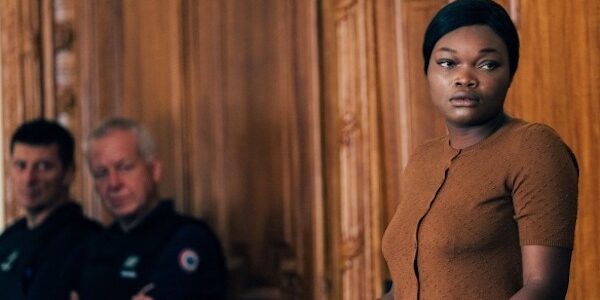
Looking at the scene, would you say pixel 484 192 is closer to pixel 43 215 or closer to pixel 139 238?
pixel 139 238

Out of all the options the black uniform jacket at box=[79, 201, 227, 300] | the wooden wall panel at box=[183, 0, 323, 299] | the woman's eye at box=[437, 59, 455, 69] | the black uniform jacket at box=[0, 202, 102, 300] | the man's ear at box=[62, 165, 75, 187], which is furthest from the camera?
the man's ear at box=[62, 165, 75, 187]

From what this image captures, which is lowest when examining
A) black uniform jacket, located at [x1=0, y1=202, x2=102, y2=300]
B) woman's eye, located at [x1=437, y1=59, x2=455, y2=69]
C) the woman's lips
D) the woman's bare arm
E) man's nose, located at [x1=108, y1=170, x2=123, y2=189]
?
black uniform jacket, located at [x1=0, y1=202, x2=102, y2=300]

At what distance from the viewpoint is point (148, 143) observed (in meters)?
2.88

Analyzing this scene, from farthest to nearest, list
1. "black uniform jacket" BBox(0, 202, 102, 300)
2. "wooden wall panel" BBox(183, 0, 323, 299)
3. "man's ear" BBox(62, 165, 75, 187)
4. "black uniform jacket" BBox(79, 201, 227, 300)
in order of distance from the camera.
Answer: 1. "man's ear" BBox(62, 165, 75, 187)
2. "black uniform jacket" BBox(0, 202, 102, 300)
3. "wooden wall panel" BBox(183, 0, 323, 299)
4. "black uniform jacket" BBox(79, 201, 227, 300)

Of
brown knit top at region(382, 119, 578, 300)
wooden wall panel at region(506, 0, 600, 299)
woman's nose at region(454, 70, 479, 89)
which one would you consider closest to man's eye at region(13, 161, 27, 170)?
wooden wall panel at region(506, 0, 600, 299)

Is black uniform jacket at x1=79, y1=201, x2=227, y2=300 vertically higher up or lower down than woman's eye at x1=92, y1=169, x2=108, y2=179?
lower down

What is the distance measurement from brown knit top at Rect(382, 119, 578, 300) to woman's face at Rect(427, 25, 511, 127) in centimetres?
5

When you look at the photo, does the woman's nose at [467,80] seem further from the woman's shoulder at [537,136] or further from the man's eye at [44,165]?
the man's eye at [44,165]

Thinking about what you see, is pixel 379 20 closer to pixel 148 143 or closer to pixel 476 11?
pixel 148 143

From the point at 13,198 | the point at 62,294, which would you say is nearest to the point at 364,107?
the point at 62,294

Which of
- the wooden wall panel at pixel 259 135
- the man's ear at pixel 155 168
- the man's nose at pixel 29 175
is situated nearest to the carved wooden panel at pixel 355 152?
the wooden wall panel at pixel 259 135

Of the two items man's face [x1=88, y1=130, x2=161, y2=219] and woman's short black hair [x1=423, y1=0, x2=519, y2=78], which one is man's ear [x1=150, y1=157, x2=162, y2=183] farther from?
woman's short black hair [x1=423, y1=0, x2=519, y2=78]

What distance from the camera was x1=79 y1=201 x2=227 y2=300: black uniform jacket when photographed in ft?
8.60

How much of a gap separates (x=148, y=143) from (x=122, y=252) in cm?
32
